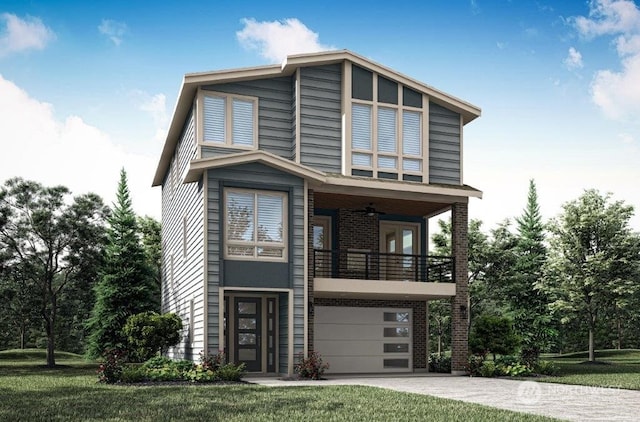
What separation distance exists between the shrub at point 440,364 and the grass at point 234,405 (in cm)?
873

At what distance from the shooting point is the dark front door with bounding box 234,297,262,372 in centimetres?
2159

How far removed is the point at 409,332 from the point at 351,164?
671 centimetres

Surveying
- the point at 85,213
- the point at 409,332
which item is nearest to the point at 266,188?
the point at 409,332

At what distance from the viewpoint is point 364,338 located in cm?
2455

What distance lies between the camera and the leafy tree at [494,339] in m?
22.6

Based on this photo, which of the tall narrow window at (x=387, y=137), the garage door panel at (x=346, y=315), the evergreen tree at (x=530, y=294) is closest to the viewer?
the tall narrow window at (x=387, y=137)

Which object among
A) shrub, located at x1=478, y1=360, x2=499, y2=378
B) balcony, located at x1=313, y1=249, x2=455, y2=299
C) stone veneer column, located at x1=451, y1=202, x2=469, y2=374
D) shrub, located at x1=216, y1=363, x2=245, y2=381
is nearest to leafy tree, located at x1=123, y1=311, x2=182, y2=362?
shrub, located at x1=216, y1=363, x2=245, y2=381

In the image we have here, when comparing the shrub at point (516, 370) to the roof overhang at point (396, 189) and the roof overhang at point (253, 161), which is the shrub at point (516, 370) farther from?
the roof overhang at point (253, 161)

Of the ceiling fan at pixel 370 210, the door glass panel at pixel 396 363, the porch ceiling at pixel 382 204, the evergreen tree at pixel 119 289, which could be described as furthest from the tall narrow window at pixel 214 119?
the evergreen tree at pixel 119 289

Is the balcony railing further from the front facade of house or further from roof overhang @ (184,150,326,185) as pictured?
roof overhang @ (184,150,326,185)

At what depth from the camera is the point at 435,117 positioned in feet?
78.5

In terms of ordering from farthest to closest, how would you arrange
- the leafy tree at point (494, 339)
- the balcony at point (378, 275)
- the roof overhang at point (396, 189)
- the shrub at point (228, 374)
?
the leafy tree at point (494, 339) < the balcony at point (378, 275) < the roof overhang at point (396, 189) < the shrub at point (228, 374)

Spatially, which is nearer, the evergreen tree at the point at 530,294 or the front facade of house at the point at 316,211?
the front facade of house at the point at 316,211

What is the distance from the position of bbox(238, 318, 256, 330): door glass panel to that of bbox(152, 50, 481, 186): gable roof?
6825 millimetres
